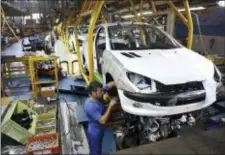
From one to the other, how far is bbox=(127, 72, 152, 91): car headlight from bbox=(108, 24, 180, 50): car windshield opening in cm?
105

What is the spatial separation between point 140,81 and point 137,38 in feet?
4.98

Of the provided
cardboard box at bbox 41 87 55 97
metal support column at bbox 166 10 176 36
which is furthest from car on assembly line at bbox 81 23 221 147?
metal support column at bbox 166 10 176 36

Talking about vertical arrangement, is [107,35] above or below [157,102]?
above

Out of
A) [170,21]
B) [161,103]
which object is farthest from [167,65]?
[170,21]

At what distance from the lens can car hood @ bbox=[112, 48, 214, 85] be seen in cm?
291

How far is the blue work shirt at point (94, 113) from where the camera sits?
3098 millimetres

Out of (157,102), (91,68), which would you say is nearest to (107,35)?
(91,68)

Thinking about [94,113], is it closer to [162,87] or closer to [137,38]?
[162,87]

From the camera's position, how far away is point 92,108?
3113 mm

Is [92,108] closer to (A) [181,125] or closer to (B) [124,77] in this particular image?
(B) [124,77]

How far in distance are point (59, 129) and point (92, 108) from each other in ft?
4.03

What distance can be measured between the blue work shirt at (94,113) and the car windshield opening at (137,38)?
1.25 metres

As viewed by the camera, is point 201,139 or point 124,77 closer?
point 201,139

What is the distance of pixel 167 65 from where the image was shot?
3146 millimetres
